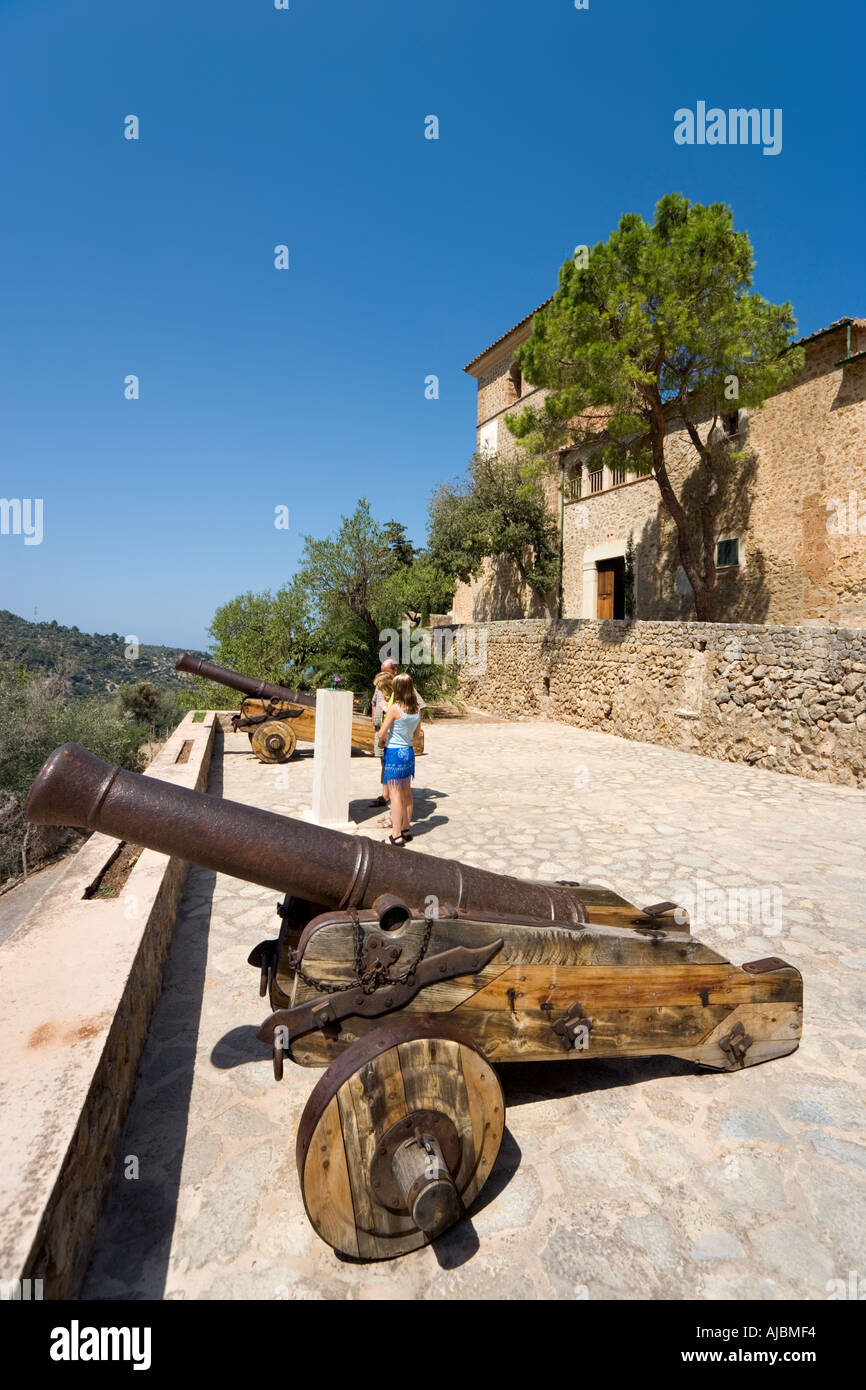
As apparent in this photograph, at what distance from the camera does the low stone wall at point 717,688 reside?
8.37m

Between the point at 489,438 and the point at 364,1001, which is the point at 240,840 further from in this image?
the point at 489,438

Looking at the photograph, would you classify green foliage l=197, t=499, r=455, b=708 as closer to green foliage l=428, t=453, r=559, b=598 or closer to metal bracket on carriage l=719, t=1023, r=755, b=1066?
green foliage l=428, t=453, r=559, b=598

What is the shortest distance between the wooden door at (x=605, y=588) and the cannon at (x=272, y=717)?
41.9ft

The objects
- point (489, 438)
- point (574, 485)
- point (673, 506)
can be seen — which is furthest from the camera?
point (489, 438)

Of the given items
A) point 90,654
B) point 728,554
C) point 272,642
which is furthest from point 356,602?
point 90,654

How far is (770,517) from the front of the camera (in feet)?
48.2

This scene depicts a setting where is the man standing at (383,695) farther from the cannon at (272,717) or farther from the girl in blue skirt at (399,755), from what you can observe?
the cannon at (272,717)

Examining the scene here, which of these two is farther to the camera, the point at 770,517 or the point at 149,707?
the point at 149,707

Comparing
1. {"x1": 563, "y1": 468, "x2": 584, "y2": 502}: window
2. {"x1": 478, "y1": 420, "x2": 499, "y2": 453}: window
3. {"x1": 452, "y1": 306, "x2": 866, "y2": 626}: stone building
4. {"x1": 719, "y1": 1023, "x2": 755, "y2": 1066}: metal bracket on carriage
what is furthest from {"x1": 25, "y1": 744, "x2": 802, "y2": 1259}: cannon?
{"x1": 478, "y1": 420, "x2": 499, "y2": 453}: window

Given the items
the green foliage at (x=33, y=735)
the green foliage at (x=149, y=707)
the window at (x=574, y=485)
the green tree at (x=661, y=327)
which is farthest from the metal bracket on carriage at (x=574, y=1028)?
the window at (x=574, y=485)

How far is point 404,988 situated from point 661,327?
12.6 meters

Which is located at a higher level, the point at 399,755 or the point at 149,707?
the point at 399,755

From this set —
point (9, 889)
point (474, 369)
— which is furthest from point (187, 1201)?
point (474, 369)

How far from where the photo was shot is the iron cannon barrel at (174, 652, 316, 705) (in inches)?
345
